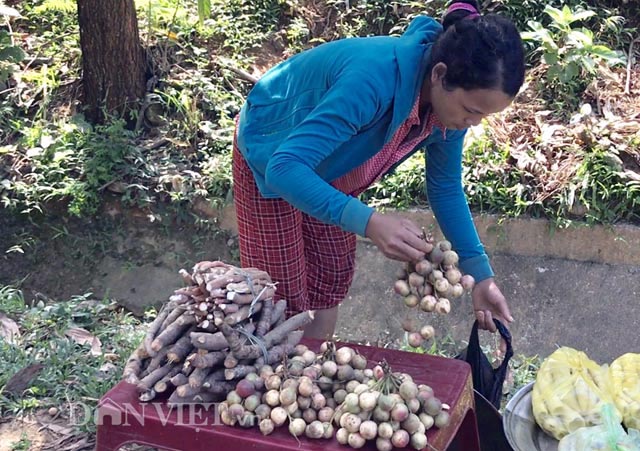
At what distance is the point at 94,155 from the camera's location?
483 cm

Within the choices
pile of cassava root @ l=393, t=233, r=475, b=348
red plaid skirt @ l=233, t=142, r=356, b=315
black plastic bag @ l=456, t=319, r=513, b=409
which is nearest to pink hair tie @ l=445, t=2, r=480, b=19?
pile of cassava root @ l=393, t=233, r=475, b=348

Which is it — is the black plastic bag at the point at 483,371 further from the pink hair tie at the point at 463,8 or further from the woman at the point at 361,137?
the pink hair tie at the point at 463,8

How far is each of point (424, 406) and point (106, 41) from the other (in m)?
3.85

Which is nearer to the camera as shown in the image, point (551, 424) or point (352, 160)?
point (551, 424)

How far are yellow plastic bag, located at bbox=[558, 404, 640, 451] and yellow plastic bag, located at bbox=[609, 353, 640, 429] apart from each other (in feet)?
0.36

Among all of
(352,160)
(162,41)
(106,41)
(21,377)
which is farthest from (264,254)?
(162,41)

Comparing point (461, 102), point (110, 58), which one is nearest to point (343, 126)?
point (461, 102)

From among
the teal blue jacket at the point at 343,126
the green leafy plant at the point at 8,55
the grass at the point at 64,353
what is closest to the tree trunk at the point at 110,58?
the green leafy plant at the point at 8,55

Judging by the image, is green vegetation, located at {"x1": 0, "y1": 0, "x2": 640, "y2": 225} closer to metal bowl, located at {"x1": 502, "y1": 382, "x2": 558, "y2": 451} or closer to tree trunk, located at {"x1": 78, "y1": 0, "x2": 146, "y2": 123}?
tree trunk, located at {"x1": 78, "y1": 0, "x2": 146, "y2": 123}

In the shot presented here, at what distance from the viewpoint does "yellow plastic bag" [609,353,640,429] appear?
6.82 feet

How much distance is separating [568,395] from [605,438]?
0.71 ft

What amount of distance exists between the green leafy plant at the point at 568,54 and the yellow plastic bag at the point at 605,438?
3.25 metres

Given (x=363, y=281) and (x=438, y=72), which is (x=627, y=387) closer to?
(x=438, y=72)

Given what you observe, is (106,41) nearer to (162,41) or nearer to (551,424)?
(162,41)
